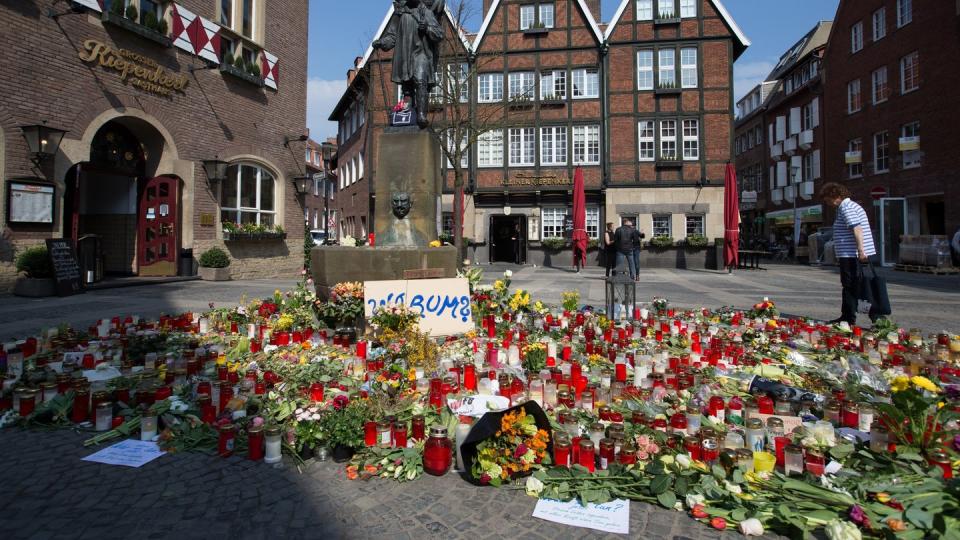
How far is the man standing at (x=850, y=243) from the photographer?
5996 mm

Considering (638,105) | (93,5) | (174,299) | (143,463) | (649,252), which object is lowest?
(143,463)

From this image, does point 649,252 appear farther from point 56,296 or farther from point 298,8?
point 56,296

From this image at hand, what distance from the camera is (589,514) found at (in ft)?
7.26

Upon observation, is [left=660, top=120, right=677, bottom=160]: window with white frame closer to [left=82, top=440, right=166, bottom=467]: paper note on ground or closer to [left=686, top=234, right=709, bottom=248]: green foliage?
[left=686, top=234, right=709, bottom=248]: green foliage

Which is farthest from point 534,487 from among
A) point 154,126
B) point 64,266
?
point 154,126

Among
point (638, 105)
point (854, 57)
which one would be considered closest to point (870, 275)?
point (638, 105)

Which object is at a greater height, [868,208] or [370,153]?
[370,153]

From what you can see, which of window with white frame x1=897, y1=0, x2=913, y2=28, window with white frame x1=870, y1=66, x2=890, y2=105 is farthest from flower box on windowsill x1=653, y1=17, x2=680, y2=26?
window with white frame x1=870, y1=66, x2=890, y2=105

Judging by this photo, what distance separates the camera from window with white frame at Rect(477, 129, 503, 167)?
23550 mm

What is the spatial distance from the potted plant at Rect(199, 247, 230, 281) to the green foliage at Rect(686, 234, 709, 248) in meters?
18.0

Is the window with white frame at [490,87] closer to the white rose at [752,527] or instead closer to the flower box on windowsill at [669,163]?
the flower box on windowsill at [669,163]

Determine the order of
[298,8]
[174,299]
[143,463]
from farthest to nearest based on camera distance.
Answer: [298,8] → [174,299] → [143,463]

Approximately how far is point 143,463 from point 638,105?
76.7 ft

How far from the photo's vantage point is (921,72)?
68.8 feet
